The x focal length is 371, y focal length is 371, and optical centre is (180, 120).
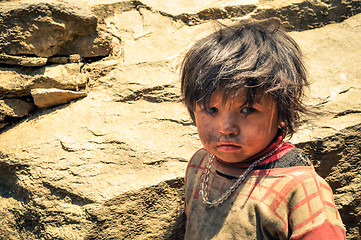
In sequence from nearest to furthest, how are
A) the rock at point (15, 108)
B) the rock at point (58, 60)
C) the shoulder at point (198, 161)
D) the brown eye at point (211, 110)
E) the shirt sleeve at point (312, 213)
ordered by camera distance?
1. the shirt sleeve at point (312, 213)
2. the brown eye at point (211, 110)
3. the shoulder at point (198, 161)
4. the rock at point (15, 108)
5. the rock at point (58, 60)

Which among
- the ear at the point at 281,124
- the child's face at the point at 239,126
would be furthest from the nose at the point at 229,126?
the ear at the point at 281,124

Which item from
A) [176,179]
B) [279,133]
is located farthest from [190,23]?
[279,133]

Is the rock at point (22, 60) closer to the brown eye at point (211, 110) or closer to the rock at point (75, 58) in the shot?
the rock at point (75, 58)

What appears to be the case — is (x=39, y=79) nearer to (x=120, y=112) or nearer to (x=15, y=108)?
(x=15, y=108)

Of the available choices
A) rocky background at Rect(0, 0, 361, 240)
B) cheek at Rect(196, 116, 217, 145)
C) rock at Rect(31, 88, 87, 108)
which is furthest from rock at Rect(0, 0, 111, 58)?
cheek at Rect(196, 116, 217, 145)

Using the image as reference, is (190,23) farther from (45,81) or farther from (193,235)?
(193,235)

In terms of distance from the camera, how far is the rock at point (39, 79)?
2410 mm

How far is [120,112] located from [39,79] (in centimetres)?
61

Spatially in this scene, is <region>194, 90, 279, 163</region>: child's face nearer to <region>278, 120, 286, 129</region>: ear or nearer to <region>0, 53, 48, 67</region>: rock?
<region>278, 120, 286, 129</region>: ear

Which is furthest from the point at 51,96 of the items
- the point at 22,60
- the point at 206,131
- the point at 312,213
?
the point at 312,213

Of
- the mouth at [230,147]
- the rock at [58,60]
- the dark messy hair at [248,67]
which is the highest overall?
the dark messy hair at [248,67]

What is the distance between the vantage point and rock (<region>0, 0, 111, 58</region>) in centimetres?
242

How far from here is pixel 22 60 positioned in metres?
2.45

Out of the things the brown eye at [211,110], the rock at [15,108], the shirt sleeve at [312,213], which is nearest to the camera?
the shirt sleeve at [312,213]
